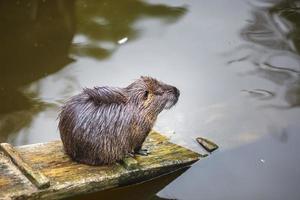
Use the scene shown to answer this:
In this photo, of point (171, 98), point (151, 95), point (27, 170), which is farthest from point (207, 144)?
point (27, 170)

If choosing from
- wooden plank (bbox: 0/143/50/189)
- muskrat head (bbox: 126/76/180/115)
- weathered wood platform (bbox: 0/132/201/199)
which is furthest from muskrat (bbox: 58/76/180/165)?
wooden plank (bbox: 0/143/50/189)

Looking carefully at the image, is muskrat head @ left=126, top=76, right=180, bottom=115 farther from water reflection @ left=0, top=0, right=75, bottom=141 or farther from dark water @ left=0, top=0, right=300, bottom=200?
water reflection @ left=0, top=0, right=75, bottom=141

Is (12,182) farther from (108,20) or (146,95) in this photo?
(108,20)

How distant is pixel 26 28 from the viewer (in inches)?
280

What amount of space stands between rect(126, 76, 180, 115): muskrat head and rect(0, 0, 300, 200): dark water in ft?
2.28

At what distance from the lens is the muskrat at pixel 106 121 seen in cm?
420

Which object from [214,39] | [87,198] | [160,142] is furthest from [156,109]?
[214,39]

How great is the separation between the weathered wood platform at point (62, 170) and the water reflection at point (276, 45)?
4.96ft

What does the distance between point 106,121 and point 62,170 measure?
19.3 inches

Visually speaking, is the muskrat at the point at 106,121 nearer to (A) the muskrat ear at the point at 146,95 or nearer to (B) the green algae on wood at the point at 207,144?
(A) the muskrat ear at the point at 146,95

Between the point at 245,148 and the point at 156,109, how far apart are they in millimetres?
1088

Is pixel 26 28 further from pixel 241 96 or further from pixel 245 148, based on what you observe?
pixel 245 148

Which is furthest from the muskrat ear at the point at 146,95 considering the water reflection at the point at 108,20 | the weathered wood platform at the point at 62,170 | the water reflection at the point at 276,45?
the water reflection at the point at 108,20

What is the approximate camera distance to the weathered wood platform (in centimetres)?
399
